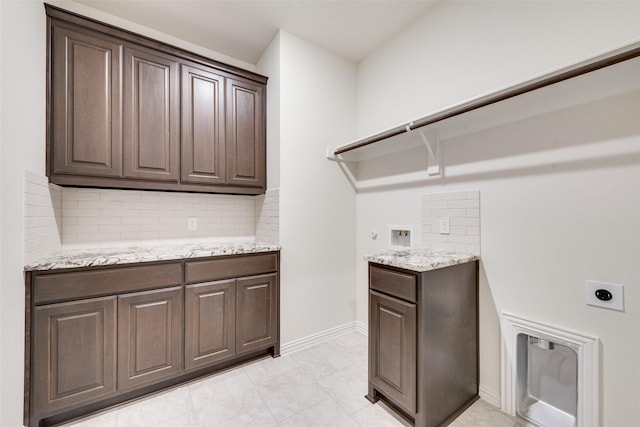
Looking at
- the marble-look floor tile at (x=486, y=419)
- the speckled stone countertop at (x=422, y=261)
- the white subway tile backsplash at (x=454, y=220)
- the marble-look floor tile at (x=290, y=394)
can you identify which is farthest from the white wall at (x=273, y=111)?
the marble-look floor tile at (x=486, y=419)

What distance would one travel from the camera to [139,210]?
219 cm

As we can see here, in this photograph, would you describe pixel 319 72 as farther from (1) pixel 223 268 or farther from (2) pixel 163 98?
(1) pixel 223 268

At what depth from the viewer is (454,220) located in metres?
1.86

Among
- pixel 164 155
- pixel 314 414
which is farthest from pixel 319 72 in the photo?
pixel 314 414

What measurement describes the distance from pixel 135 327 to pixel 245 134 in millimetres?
1701

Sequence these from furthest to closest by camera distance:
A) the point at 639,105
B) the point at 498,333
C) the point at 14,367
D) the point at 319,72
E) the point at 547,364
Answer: the point at 319,72, the point at 498,333, the point at 547,364, the point at 14,367, the point at 639,105

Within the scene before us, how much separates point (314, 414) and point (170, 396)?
0.98 metres

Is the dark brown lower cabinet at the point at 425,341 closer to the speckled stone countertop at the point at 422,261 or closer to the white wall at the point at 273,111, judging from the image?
the speckled stone countertop at the point at 422,261

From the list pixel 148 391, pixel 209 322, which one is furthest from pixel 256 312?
pixel 148 391

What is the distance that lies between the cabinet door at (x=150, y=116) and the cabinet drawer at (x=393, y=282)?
5.62 feet

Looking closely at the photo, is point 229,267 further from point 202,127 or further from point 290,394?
point 202,127

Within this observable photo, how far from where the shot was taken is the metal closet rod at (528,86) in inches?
38.4

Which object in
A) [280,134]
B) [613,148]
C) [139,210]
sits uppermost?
[280,134]

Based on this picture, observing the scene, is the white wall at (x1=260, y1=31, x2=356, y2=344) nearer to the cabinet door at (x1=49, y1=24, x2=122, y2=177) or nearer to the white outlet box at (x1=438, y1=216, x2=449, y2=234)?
the white outlet box at (x1=438, y1=216, x2=449, y2=234)
